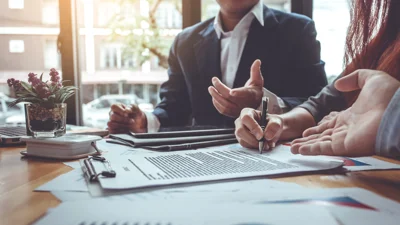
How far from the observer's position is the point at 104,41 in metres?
2.53

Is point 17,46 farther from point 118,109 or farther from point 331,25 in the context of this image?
point 331,25

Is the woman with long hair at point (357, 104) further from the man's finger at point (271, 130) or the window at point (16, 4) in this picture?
the window at point (16, 4)

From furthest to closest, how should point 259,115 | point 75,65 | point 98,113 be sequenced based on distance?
point 98,113
point 75,65
point 259,115

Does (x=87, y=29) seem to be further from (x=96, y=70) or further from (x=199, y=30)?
(x=199, y=30)

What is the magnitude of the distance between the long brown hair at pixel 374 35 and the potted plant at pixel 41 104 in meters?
0.79

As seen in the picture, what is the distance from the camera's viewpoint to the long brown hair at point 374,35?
852mm

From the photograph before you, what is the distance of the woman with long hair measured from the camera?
636mm

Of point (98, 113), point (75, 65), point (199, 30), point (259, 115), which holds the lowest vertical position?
point (98, 113)

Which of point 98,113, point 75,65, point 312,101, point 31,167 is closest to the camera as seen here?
point 31,167

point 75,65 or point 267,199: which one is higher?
point 75,65

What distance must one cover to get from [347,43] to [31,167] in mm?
896

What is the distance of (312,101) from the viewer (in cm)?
123

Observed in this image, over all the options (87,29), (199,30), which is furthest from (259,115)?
(87,29)

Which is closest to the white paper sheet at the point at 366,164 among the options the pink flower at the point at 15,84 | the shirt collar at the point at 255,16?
the pink flower at the point at 15,84
